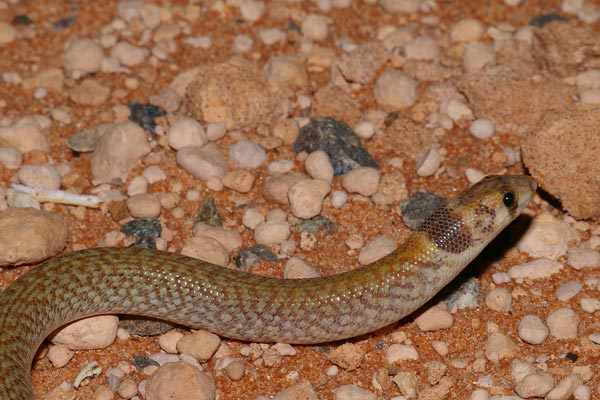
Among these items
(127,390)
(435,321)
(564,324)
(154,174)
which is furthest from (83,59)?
(564,324)

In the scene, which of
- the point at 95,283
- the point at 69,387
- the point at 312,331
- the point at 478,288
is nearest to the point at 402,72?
the point at 478,288

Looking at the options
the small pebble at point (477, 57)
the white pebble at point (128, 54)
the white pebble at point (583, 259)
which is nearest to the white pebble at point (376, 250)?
the white pebble at point (583, 259)

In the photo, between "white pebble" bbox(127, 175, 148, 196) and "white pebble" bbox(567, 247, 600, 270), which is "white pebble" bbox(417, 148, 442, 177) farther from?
"white pebble" bbox(127, 175, 148, 196)

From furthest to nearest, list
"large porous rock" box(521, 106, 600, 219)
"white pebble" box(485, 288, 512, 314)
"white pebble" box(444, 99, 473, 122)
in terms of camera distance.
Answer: "white pebble" box(444, 99, 473, 122) < "large porous rock" box(521, 106, 600, 219) < "white pebble" box(485, 288, 512, 314)

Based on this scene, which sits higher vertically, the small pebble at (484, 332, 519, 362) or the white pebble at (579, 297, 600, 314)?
the white pebble at (579, 297, 600, 314)

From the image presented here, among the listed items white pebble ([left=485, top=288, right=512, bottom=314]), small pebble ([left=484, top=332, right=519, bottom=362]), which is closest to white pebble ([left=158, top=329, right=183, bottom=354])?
small pebble ([left=484, top=332, right=519, bottom=362])
